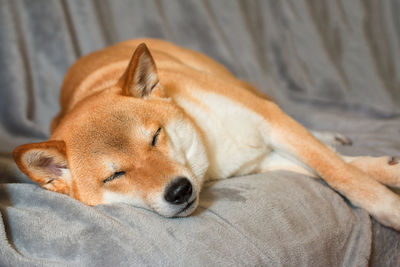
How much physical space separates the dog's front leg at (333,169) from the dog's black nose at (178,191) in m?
0.60

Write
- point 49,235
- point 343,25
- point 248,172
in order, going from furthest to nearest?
point 343,25
point 248,172
point 49,235

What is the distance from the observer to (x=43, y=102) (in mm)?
2951

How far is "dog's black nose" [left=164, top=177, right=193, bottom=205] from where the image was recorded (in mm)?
1287

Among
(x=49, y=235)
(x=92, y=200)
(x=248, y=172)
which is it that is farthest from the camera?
(x=248, y=172)

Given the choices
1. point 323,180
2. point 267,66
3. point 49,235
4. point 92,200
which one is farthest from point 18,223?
point 267,66

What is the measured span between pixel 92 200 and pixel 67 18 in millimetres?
1969

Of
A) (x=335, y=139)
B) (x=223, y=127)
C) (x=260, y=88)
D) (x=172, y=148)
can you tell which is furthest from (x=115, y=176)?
(x=260, y=88)

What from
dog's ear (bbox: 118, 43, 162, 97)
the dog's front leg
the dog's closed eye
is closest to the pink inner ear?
the dog's closed eye

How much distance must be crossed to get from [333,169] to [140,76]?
36.2 inches

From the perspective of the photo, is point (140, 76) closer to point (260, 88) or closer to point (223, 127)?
point (223, 127)

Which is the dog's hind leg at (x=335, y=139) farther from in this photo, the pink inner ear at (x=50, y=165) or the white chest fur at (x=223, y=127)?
the pink inner ear at (x=50, y=165)

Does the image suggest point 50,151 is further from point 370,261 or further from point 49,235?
point 370,261

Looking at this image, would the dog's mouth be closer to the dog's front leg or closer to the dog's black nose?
the dog's black nose

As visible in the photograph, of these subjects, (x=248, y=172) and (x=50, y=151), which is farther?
(x=248, y=172)
